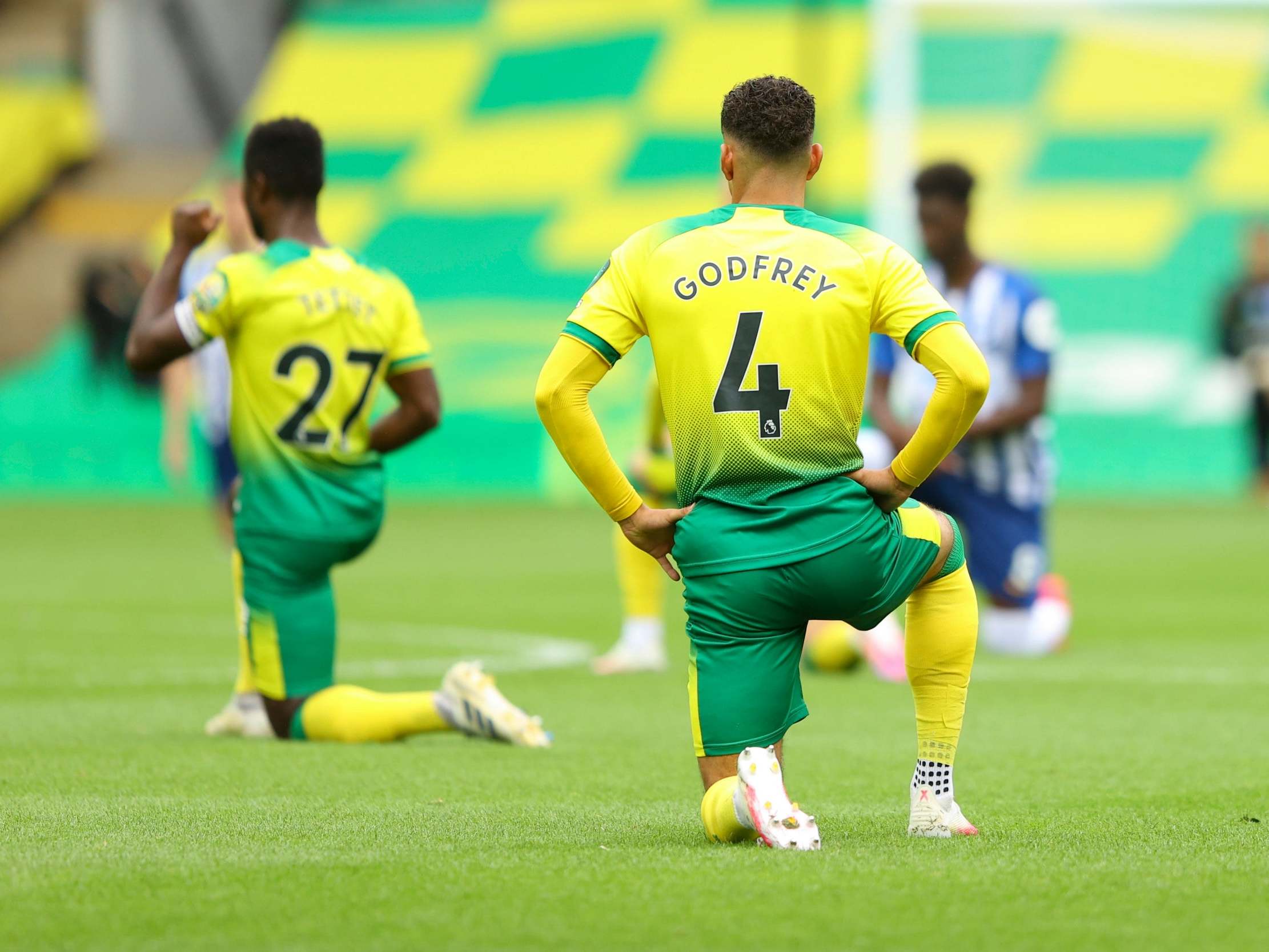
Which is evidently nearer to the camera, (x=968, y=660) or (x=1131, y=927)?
(x=1131, y=927)

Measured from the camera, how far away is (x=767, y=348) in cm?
489

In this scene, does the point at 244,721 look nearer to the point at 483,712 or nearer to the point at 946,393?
the point at 483,712

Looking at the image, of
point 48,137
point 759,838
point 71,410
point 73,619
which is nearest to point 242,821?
point 759,838

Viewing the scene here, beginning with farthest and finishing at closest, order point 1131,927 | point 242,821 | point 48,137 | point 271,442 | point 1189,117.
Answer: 1. point 48,137
2. point 1189,117
3. point 271,442
4. point 242,821
5. point 1131,927

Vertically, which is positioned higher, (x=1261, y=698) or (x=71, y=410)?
(x=1261, y=698)

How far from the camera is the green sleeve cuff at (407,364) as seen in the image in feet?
23.6

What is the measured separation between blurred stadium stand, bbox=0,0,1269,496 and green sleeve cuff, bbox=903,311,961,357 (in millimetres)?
20047

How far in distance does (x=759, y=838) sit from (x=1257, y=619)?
7.52 metres

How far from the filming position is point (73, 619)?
1189cm

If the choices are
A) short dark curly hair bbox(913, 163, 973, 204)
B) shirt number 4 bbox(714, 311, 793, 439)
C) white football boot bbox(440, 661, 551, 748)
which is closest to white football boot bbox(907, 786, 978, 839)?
shirt number 4 bbox(714, 311, 793, 439)

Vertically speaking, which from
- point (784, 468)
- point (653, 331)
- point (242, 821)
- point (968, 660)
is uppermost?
point (653, 331)

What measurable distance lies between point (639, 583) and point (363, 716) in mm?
2621

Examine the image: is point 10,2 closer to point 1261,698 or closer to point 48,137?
point 48,137

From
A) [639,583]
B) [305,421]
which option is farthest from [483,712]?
[639,583]
